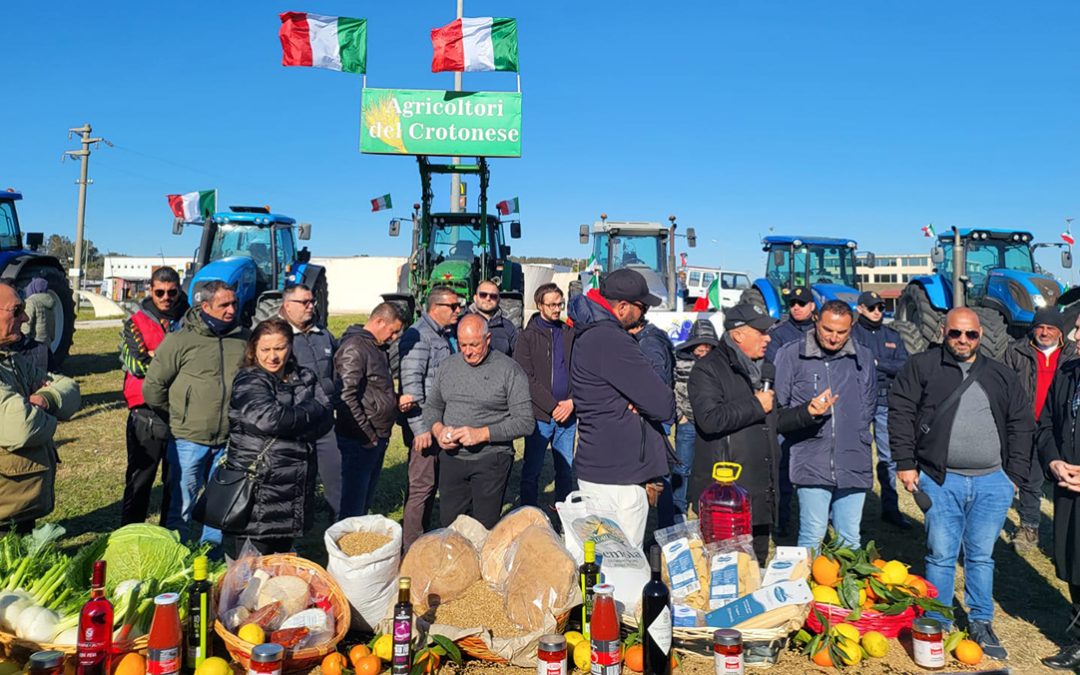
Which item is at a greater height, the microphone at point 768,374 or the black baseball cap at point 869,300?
the black baseball cap at point 869,300

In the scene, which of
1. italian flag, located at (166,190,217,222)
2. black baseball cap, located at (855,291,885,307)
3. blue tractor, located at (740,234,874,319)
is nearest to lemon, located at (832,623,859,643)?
black baseball cap, located at (855,291,885,307)

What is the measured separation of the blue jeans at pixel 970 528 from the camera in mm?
3656

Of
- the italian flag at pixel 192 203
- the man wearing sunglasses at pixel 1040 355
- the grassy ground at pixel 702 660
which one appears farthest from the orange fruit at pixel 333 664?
the italian flag at pixel 192 203

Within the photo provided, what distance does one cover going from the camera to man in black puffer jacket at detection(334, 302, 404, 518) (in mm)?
4531

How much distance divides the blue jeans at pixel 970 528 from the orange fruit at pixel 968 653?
0.61 m

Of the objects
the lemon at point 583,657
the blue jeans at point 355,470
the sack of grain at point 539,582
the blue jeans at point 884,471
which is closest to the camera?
the lemon at point 583,657

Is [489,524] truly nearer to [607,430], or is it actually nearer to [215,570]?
[607,430]

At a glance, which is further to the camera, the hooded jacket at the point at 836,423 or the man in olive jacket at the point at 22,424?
the hooded jacket at the point at 836,423

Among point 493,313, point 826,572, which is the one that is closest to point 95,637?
point 826,572

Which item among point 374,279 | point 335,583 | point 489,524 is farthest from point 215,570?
point 374,279

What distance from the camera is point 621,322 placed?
3510 mm

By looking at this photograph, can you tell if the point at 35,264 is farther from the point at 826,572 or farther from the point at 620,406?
the point at 826,572

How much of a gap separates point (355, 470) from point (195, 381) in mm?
1235

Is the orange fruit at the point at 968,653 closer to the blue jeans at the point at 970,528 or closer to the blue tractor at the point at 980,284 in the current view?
the blue jeans at the point at 970,528
